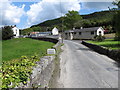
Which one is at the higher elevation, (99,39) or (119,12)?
(119,12)

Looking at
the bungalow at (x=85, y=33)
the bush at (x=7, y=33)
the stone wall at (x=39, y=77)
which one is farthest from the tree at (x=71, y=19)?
the stone wall at (x=39, y=77)

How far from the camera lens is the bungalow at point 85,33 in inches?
2296

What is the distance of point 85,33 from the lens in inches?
2490

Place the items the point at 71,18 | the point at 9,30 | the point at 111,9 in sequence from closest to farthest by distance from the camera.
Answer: the point at 111,9 → the point at 9,30 → the point at 71,18

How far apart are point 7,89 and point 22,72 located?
96cm

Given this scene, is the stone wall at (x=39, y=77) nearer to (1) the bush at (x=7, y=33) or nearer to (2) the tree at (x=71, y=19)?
(1) the bush at (x=7, y=33)

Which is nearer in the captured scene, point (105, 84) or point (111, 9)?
point (105, 84)

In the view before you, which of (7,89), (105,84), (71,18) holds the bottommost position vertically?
(105,84)

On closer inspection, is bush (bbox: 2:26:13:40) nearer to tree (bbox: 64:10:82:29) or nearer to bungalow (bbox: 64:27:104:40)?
bungalow (bbox: 64:27:104:40)

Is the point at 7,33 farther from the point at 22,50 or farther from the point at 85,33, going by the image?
the point at 22,50

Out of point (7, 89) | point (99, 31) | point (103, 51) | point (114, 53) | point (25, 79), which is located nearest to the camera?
point (7, 89)

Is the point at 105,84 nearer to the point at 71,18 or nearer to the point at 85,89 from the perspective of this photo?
the point at 85,89

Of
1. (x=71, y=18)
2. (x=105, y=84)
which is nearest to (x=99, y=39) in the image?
(x=105, y=84)

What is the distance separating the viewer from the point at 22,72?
3982 mm
